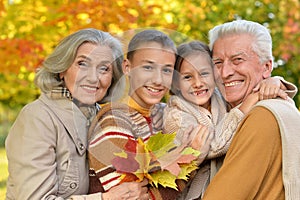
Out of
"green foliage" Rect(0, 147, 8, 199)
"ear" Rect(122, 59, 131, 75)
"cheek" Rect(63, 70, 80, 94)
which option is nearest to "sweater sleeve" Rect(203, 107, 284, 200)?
"ear" Rect(122, 59, 131, 75)

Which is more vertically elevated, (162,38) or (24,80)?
(162,38)

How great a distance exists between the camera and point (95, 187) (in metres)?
2.76

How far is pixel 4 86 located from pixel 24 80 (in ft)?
1.57

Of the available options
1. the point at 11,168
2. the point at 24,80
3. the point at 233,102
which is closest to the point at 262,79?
the point at 233,102

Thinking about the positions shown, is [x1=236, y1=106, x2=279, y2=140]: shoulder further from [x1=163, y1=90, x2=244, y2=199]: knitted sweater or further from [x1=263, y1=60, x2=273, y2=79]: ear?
[x1=263, y1=60, x2=273, y2=79]: ear

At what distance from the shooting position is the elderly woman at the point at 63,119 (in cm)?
269

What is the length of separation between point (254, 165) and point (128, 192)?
0.56 m

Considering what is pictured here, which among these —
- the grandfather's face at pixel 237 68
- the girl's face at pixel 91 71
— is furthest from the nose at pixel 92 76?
the grandfather's face at pixel 237 68

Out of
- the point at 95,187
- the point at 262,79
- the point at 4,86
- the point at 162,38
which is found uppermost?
the point at 162,38

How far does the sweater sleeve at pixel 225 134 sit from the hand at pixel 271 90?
0.13m

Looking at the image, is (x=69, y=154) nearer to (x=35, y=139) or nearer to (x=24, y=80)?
(x=35, y=139)

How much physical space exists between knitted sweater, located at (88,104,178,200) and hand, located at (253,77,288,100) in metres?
0.53

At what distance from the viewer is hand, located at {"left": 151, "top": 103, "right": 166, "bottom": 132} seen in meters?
2.74

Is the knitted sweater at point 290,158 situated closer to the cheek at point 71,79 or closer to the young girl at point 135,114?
the young girl at point 135,114
